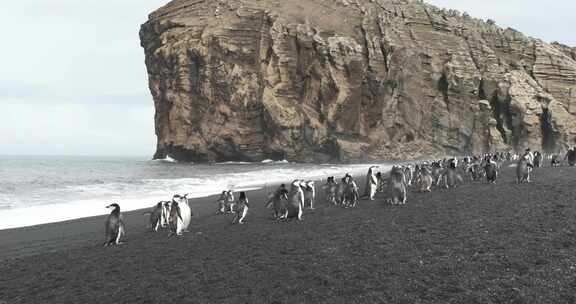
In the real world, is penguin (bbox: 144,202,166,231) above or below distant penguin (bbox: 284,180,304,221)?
below

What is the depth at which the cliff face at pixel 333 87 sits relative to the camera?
62.5m

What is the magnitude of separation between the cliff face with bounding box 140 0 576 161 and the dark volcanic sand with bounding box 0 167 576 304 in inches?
1922

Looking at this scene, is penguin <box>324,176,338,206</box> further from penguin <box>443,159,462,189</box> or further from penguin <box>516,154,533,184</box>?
penguin <box>516,154,533,184</box>

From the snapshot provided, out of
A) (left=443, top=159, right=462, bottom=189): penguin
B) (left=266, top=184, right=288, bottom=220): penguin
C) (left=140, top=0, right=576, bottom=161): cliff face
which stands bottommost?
(left=266, top=184, right=288, bottom=220): penguin

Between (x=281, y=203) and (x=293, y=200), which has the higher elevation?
(x=293, y=200)

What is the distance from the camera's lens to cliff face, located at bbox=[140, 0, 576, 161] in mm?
62500

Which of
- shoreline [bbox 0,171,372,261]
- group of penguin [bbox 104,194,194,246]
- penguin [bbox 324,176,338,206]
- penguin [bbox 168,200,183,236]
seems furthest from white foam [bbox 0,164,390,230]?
penguin [bbox 324,176,338,206]

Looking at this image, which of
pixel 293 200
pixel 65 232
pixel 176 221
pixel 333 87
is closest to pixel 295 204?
pixel 293 200

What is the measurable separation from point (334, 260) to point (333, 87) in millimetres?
55788

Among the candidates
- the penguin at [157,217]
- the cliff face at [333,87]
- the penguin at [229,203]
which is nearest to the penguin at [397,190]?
the penguin at [229,203]

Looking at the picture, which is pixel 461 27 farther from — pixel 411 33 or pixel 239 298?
pixel 239 298

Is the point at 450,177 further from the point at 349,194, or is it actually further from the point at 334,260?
the point at 334,260

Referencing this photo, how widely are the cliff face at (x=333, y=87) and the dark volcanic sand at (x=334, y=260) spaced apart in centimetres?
4881

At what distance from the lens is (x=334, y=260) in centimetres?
819
